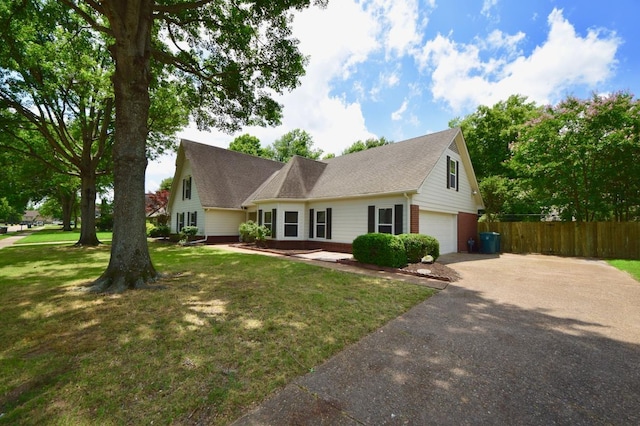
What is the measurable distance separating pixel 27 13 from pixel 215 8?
6583 mm

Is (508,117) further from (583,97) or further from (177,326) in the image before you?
(177,326)

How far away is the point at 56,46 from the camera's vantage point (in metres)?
12.6

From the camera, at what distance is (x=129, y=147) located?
6.78m

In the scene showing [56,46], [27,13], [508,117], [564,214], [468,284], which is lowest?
[468,284]

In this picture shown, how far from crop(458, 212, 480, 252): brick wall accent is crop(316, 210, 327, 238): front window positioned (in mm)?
8074

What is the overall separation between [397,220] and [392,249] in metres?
3.50

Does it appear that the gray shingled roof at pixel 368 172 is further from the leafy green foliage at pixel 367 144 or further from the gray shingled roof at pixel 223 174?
the leafy green foliage at pixel 367 144

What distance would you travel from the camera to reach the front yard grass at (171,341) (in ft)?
8.30

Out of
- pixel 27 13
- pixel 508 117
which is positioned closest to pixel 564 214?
pixel 508 117

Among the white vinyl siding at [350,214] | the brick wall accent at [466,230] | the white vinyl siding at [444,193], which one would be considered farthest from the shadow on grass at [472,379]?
the brick wall accent at [466,230]

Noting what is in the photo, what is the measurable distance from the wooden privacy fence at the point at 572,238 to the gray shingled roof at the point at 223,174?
57.2 ft

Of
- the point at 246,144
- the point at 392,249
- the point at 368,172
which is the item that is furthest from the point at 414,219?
the point at 246,144

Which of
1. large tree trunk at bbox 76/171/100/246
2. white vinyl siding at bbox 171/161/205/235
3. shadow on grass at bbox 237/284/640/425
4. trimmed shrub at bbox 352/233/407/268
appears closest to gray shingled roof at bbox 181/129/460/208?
white vinyl siding at bbox 171/161/205/235

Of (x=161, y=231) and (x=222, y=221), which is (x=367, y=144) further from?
(x=161, y=231)
